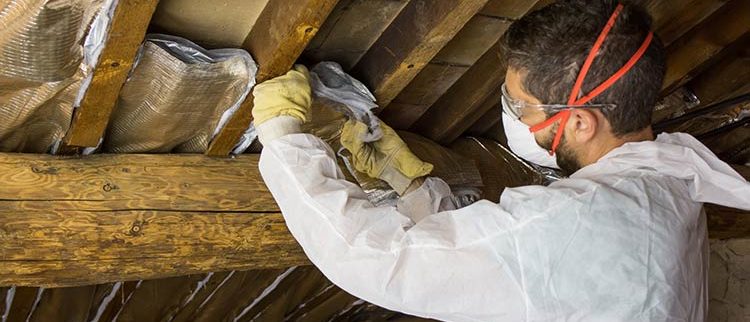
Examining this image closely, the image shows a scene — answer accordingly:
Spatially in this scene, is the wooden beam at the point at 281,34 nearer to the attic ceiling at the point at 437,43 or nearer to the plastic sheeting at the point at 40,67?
the attic ceiling at the point at 437,43

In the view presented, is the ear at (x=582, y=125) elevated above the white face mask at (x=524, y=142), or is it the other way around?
the ear at (x=582, y=125)

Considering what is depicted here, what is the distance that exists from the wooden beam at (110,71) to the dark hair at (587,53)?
0.77 meters

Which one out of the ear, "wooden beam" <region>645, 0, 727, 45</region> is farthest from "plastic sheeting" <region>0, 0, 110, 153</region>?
"wooden beam" <region>645, 0, 727, 45</region>

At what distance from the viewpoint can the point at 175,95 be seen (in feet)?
7.09

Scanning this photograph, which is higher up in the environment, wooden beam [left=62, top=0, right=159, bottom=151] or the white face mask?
the white face mask

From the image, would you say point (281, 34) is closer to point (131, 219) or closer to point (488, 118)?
point (131, 219)

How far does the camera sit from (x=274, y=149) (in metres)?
1.93

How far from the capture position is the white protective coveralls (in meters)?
1.63

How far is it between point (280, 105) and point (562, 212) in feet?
2.37

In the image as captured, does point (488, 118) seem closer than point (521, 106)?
No

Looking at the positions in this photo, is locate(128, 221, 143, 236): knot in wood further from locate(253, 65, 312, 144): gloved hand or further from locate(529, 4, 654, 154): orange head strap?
locate(529, 4, 654, 154): orange head strap

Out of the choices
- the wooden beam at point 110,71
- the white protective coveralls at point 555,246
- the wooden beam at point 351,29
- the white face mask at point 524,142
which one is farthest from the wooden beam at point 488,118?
the wooden beam at point 110,71

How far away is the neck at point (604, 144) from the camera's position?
1.85 metres

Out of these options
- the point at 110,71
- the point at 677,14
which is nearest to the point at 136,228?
the point at 110,71
